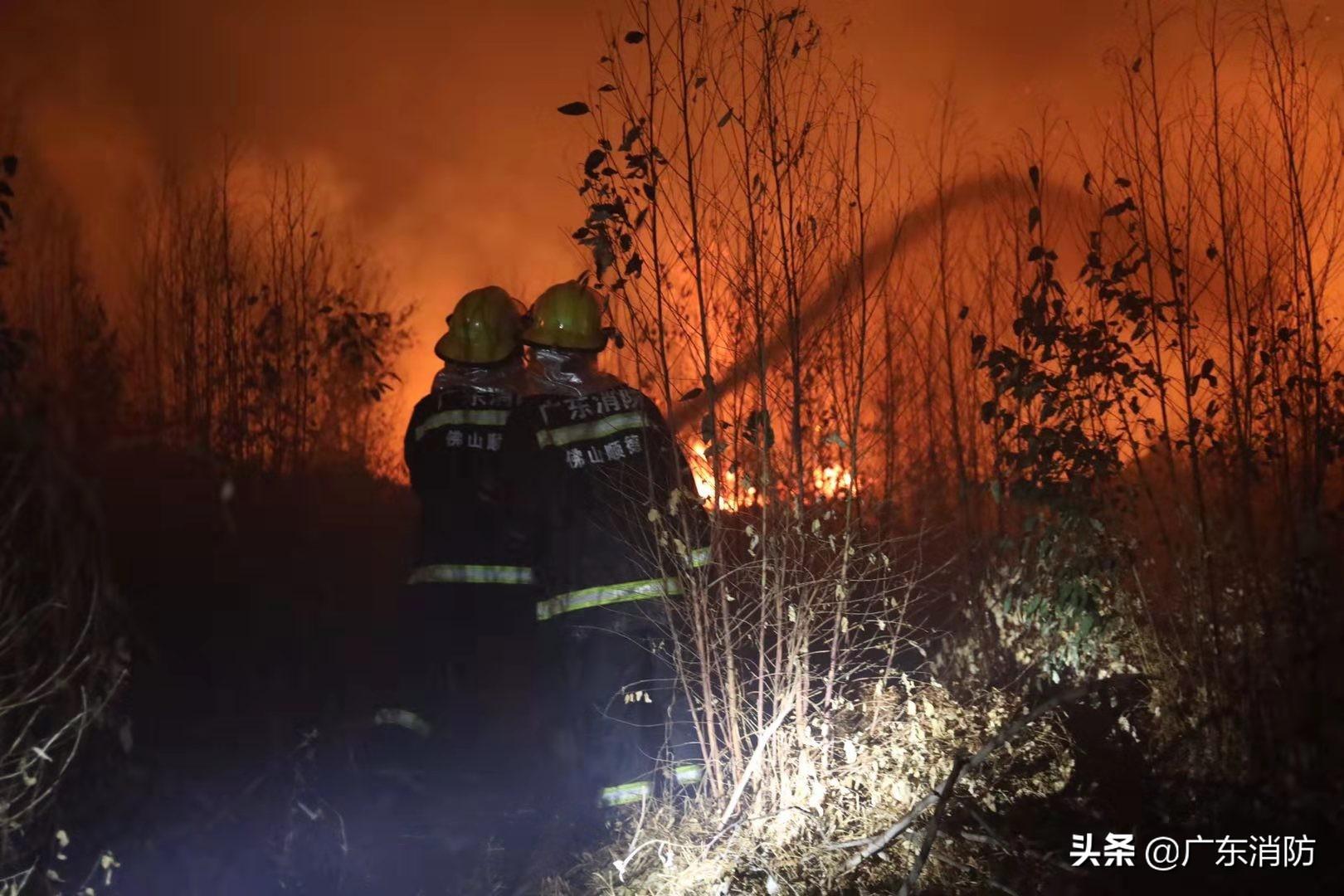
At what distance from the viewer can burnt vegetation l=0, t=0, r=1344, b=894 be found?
387cm

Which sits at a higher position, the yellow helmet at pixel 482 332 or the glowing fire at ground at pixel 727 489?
the yellow helmet at pixel 482 332

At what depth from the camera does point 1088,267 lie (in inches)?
204

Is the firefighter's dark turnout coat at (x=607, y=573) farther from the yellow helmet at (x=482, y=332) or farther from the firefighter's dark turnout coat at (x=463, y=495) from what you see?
the yellow helmet at (x=482, y=332)

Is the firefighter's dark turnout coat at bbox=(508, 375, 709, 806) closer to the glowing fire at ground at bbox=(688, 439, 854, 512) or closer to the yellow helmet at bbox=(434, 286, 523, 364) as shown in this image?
the glowing fire at ground at bbox=(688, 439, 854, 512)

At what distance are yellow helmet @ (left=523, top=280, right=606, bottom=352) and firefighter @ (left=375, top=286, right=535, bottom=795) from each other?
1.40 ft

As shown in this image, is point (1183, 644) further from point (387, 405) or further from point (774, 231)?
point (387, 405)

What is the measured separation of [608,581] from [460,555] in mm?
1109

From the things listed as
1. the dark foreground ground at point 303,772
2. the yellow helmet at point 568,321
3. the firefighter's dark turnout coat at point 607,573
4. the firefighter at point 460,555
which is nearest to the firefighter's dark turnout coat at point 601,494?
the firefighter's dark turnout coat at point 607,573

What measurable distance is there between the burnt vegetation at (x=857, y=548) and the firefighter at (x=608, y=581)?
0.20m

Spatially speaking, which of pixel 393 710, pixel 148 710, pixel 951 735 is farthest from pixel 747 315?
pixel 148 710

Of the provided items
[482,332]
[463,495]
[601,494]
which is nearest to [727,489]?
[601,494]

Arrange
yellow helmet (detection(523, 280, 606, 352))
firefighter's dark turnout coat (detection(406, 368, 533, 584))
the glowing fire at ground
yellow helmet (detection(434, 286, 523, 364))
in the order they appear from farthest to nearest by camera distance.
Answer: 1. yellow helmet (detection(434, 286, 523, 364))
2. firefighter's dark turnout coat (detection(406, 368, 533, 584))
3. yellow helmet (detection(523, 280, 606, 352))
4. the glowing fire at ground

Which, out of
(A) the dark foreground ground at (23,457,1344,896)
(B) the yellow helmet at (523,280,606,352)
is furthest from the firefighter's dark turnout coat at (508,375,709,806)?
(A) the dark foreground ground at (23,457,1344,896)

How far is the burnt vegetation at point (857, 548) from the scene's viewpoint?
3865 millimetres
